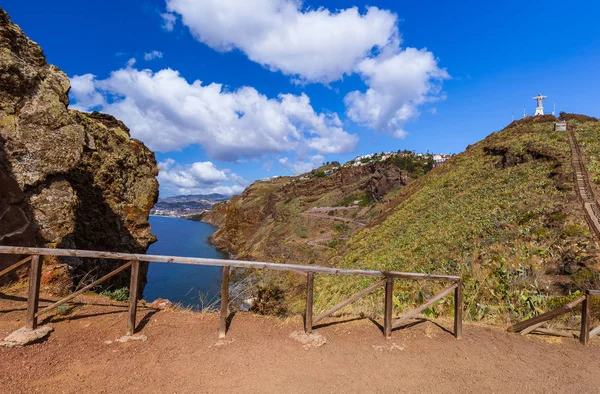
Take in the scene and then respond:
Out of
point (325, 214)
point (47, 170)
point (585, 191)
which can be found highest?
point (585, 191)

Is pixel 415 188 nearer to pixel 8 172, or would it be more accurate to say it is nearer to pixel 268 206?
pixel 8 172

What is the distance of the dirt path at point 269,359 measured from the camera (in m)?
4.14

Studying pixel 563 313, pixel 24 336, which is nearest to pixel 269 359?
pixel 24 336

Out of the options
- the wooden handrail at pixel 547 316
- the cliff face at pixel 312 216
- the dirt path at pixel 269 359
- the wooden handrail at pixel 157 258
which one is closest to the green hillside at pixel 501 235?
the wooden handrail at pixel 547 316

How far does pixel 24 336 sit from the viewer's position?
15.3 ft

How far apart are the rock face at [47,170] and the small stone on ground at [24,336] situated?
7.36 ft

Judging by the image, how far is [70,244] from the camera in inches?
293

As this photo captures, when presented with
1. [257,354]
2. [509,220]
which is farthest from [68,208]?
[509,220]

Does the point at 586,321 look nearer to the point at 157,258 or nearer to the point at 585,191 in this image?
the point at 157,258

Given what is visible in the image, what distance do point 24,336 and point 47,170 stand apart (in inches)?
162

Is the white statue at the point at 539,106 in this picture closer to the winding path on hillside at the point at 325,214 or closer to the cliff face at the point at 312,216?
the cliff face at the point at 312,216

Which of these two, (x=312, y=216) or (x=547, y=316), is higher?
(x=312, y=216)

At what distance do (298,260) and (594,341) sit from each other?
32.1m

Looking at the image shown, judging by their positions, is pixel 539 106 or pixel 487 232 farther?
pixel 539 106
